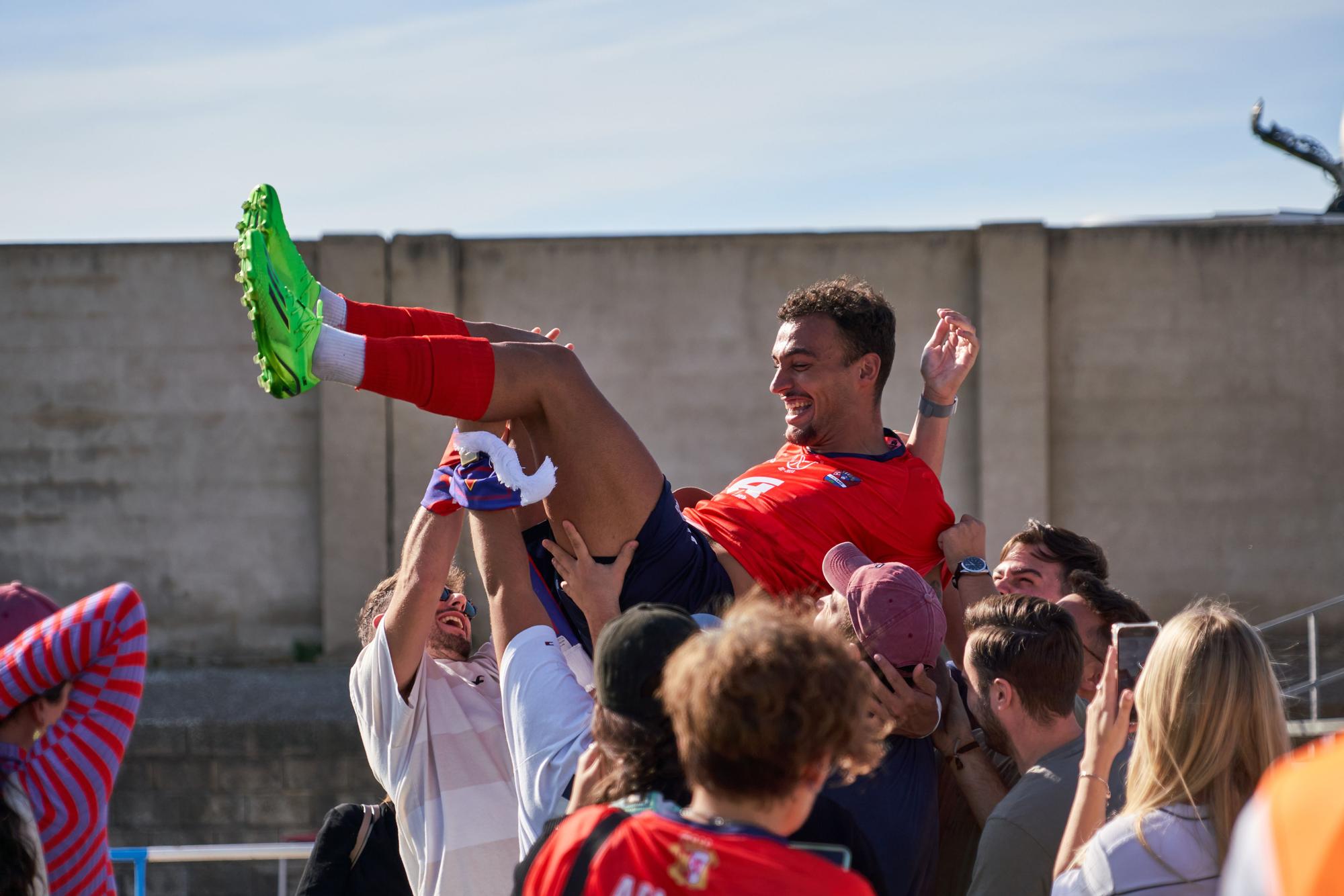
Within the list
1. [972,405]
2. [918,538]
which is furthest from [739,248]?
[918,538]

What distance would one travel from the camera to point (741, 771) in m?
1.69

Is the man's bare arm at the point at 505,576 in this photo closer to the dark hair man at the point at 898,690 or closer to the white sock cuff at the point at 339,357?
the white sock cuff at the point at 339,357

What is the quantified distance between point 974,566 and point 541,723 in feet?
5.38

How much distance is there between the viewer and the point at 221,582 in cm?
1222

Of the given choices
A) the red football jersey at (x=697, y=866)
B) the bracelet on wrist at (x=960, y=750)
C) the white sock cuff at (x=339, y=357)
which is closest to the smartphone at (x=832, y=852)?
the red football jersey at (x=697, y=866)

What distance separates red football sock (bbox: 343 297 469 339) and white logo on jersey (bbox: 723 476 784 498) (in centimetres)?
102

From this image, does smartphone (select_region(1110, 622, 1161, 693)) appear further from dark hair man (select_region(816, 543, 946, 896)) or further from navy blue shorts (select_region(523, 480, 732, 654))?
navy blue shorts (select_region(523, 480, 732, 654))

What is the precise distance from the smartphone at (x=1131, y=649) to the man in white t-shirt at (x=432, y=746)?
1.39m

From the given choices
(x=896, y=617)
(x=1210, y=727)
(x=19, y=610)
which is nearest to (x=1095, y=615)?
(x=896, y=617)

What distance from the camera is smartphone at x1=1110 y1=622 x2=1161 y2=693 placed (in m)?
2.46

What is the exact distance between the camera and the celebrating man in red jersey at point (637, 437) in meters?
2.92

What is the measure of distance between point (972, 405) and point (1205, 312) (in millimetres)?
2370

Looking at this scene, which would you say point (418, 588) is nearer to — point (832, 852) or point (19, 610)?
point (19, 610)

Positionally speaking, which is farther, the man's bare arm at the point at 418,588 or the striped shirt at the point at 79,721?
the man's bare arm at the point at 418,588
